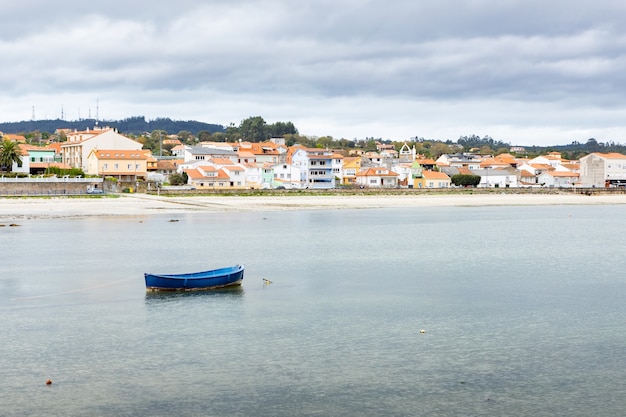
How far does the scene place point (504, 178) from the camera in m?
114

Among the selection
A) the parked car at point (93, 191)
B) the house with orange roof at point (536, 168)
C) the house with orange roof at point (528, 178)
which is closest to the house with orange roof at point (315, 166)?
the parked car at point (93, 191)

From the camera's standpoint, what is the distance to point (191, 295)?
907 inches

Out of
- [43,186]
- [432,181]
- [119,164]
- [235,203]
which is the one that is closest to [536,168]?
[432,181]

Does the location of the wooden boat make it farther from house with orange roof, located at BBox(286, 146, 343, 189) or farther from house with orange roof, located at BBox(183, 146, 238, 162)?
house with orange roof, located at BBox(183, 146, 238, 162)

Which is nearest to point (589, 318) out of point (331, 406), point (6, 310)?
point (331, 406)

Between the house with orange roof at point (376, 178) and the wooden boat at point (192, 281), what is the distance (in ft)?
254

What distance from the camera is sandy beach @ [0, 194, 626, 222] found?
5916cm

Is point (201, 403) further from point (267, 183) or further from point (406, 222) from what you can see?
point (267, 183)

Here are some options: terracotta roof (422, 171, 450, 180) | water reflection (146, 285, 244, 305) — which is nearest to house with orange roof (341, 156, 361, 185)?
terracotta roof (422, 171, 450, 180)

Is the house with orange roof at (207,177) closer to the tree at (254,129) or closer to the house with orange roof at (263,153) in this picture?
the house with orange roof at (263,153)

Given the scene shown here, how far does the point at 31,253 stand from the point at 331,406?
84.5ft

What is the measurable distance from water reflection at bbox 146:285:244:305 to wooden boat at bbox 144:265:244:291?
174 mm

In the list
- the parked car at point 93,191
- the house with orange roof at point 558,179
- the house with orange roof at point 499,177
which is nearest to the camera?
the parked car at point 93,191

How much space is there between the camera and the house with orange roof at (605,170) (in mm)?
113688
